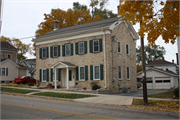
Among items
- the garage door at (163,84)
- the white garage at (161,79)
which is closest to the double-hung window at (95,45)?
the white garage at (161,79)

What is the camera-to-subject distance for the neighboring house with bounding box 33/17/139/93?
2200 centimetres

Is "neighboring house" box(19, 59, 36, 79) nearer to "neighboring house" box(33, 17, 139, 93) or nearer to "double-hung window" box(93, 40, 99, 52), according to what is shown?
"neighboring house" box(33, 17, 139, 93)

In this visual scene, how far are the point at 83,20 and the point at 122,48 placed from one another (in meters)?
18.7

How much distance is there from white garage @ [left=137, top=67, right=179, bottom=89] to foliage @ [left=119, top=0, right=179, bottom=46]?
2754 cm

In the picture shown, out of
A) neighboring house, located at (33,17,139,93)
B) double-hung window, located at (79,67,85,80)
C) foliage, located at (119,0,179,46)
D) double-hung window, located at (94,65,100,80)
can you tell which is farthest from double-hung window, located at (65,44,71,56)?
foliage, located at (119,0,179,46)

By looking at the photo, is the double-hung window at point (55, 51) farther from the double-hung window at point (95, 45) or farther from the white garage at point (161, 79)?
the white garage at point (161, 79)

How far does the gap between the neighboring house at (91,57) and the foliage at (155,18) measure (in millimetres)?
12883

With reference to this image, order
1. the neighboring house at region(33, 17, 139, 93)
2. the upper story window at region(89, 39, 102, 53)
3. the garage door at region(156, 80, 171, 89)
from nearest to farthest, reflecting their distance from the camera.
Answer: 1. the neighboring house at region(33, 17, 139, 93)
2. the upper story window at region(89, 39, 102, 53)
3. the garage door at region(156, 80, 171, 89)

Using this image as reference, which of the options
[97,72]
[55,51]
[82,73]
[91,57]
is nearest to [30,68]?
[55,51]

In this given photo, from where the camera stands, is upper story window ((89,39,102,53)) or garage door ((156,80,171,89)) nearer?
upper story window ((89,39,102,53))

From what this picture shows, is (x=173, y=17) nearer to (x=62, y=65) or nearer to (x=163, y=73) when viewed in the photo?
(x=62, y=65)

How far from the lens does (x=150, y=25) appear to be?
873 cm

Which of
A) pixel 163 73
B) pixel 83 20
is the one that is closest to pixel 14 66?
pixel 83 20

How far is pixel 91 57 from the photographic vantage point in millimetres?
22828
